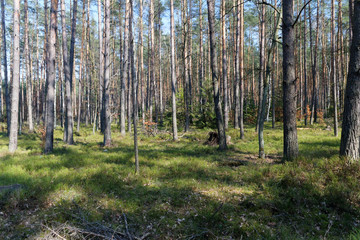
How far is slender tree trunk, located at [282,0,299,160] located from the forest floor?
50cm

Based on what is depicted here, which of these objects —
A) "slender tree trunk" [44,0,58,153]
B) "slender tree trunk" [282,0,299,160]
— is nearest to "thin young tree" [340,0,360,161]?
"slender tree trunk" [282,0,299,160]

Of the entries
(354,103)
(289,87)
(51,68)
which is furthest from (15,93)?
(354,103)

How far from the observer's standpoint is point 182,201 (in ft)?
15.0

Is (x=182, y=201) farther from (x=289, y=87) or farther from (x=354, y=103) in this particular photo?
(x=354, y=103)

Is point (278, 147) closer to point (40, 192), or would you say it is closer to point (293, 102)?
point (293, 102)

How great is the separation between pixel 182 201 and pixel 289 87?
5.02 metres

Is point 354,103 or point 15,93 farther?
point 15,93

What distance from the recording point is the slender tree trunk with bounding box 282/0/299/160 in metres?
6.67

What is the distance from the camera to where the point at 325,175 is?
16.9 ft

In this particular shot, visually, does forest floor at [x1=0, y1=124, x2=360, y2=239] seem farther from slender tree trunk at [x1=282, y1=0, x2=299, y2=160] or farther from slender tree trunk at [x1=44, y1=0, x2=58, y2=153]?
slender tree trunk at [x1=44, y1=0, x2=58, y2=153]

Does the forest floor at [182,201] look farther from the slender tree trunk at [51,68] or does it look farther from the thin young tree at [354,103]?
the slender tree trunk at [51,68]

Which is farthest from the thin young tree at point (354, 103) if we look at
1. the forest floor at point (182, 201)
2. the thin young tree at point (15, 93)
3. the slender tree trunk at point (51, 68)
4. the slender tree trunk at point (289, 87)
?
the thin young tree at point (15, 93)

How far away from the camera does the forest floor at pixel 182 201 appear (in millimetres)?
3430

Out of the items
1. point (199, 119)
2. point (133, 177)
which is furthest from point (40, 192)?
point (199, 119)
